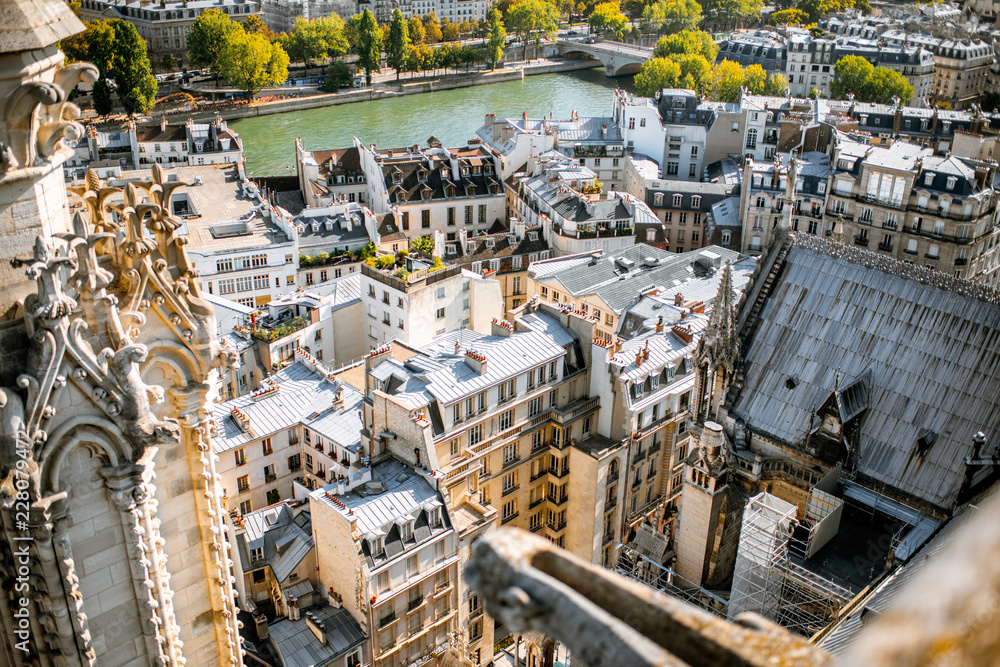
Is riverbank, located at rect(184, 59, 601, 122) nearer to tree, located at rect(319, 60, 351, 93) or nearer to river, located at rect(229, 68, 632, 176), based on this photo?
river, located at rect(229, 68, 632, 176)

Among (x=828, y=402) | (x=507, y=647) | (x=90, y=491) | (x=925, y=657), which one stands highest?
(x=925, y=657)

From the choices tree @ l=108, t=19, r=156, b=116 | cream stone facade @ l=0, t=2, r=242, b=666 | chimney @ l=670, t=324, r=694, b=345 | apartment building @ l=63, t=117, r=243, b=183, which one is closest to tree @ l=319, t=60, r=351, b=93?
tree @ l=108, t=19, r=156, b=116

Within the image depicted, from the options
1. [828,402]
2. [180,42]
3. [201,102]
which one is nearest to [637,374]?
[828,402]

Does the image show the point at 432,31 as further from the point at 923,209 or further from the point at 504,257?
the point at 923,209

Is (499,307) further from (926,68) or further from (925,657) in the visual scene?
(926,68)

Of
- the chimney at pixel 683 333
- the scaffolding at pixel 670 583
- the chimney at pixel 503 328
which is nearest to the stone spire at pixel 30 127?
the scaffolding at pixel 670 583

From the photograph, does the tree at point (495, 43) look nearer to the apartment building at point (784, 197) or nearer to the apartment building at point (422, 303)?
the apartment building at point (784, 197)
